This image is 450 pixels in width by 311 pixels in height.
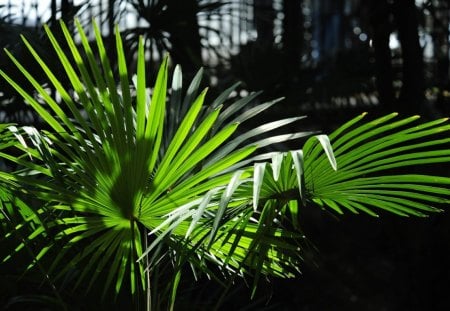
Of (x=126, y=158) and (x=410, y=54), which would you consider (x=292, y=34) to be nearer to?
(x=410, y=54)

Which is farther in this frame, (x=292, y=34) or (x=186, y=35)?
A: (x=292, y=34)

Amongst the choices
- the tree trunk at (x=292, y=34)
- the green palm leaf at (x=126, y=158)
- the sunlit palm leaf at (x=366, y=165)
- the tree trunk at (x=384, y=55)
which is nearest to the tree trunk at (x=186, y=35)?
the tree trunk at (x=292, y=34)

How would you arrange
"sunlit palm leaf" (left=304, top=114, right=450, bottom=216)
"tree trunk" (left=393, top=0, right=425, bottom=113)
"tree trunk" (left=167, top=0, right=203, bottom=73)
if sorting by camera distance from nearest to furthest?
"sunlit palm leaf" (left=304, top=114, right=450, bottom=216) < "tree trunk" (left=167, top=0, right=203, bottom=73) < "tree trunk" (left=393, top=0, right=425, bottom=113)

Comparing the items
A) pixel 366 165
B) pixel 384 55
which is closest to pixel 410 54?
pixel 384 55

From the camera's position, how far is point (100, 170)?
1848 millimetres

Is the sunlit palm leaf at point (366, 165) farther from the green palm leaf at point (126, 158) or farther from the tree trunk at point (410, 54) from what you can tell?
the tree trunk at point (410, 54)

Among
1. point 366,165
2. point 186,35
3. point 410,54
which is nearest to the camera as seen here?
point 366,165

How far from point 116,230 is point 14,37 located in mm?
1300

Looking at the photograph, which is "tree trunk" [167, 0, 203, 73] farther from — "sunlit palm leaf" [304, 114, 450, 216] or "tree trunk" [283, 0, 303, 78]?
"sunlit palm leaf" [304, 114, 450, 216]

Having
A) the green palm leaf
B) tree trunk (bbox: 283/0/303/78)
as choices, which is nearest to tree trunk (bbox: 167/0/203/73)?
tree trunk (bbox: 283/0/303/78)

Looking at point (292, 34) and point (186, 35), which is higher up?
point (292, 34)

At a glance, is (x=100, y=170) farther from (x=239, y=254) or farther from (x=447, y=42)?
(x=447, y=42)

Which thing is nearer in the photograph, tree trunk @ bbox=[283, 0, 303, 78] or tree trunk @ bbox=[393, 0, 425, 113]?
tree trunk @ bbox=[393, 0, 425, 113]

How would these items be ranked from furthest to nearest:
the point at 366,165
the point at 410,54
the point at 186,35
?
the point at 410,54 < the point at 186,35 < the point at 366,165
